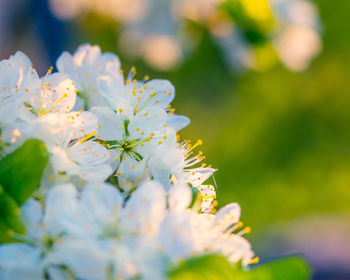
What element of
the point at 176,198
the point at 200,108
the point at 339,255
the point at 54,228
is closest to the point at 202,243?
the point at 176,198

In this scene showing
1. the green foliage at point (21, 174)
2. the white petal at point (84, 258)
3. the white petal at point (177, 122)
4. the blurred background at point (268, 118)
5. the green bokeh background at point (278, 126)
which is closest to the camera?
the white petal at point (84, 258)

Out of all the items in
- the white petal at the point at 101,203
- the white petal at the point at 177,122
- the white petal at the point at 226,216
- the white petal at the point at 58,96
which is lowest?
the white petal at the point at 101,203

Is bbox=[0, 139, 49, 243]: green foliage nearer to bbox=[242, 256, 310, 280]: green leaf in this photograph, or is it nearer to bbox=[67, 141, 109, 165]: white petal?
bbox=[67, 141, 109, 165]: white petal

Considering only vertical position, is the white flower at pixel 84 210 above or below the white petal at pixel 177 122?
below

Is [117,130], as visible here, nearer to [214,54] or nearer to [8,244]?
[8,244]

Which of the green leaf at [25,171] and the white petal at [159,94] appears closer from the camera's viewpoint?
the green leaf at [25,171]

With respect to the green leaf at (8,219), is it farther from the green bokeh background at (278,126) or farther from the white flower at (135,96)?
the green bokeh background at (278,126)

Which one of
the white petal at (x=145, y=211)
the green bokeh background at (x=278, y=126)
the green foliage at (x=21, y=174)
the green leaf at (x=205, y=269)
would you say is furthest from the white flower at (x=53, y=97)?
the green bokeh background at (x=278, y=126)
